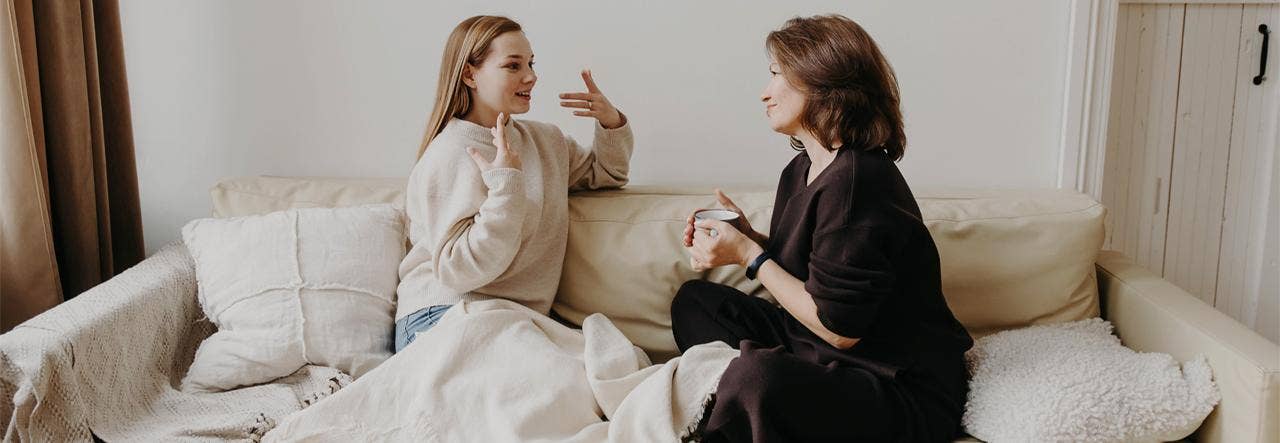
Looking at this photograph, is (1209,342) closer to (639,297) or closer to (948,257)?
(948,257)

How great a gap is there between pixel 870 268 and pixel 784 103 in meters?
0.33

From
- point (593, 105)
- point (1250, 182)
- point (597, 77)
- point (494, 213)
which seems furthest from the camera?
point (1250, 182)

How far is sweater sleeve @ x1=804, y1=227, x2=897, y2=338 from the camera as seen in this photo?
1555 mm

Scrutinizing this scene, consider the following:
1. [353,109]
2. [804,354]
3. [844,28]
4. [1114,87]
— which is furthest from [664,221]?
[1114,87]

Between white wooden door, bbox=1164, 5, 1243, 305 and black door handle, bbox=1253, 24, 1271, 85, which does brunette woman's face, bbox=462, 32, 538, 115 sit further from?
black door handle, bbox=1253, 24, 1271, 85

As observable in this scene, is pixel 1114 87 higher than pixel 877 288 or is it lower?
higher

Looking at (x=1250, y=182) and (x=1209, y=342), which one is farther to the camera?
(x=1250, y=182)

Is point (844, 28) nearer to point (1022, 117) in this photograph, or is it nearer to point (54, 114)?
point (1022, 117)

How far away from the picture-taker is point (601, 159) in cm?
212

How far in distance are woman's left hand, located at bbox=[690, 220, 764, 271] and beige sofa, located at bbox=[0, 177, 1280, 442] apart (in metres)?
0.25

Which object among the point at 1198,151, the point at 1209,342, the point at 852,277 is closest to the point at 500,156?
the point at 852,277

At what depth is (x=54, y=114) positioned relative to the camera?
2.09 m

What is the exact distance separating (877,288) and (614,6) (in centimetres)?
101

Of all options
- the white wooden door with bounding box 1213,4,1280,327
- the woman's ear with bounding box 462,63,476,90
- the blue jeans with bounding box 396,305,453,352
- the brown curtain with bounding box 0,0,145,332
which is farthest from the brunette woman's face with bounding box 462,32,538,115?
the white wooden door with bounding box 1213,4,1280,327
